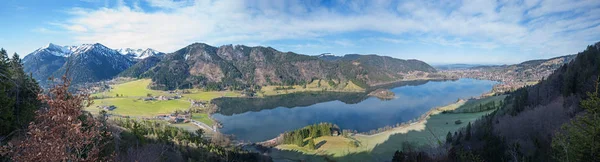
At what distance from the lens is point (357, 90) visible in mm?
149125

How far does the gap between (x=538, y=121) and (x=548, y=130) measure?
7001mm

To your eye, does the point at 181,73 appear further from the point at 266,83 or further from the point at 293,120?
the point at 293,120

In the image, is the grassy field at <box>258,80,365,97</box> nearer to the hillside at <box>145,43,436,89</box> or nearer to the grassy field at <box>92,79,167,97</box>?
the hillside at <box>145,43,436,89</box>

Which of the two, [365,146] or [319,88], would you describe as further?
[319,88]

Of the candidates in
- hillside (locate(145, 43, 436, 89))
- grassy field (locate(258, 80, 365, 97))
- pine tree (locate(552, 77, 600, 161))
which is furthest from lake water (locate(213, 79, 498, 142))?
pine tree (locate(552, 77, 600, 161))

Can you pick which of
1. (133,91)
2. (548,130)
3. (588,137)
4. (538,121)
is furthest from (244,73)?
(588,137)

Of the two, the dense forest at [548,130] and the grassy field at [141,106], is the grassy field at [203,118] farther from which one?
the dense forest at [548,130]

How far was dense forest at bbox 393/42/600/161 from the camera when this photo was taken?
6.66m

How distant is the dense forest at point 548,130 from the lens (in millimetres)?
6664

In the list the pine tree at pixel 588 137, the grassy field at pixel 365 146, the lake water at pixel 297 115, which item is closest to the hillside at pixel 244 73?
the lake water at pixel 297 115

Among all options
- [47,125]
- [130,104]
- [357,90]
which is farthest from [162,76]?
[47,125]

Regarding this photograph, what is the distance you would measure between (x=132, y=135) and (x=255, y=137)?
30.8 metres

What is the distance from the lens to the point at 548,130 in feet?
85.3

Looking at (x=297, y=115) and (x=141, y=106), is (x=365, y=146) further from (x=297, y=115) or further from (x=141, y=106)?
(x=141, y=106)
